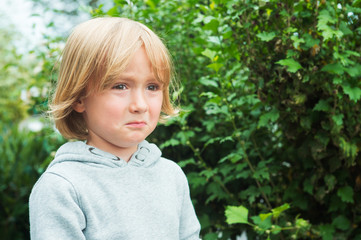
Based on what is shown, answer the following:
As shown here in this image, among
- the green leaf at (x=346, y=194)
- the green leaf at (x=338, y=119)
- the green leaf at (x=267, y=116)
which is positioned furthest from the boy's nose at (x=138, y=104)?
the green leaf at (x=346, y=194)

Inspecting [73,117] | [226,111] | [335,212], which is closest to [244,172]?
[226,111]

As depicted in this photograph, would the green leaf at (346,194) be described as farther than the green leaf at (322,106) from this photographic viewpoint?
Yes

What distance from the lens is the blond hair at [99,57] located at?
135 centimetres

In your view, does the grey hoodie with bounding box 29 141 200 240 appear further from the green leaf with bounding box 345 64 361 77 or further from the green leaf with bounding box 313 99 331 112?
the green leaf with bounding box 345 64 361 77

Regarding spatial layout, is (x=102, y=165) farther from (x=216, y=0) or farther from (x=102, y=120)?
(x=216, y=0)

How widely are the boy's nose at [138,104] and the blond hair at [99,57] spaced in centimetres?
9

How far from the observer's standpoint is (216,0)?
2184mm

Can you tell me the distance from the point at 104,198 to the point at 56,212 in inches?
6.4

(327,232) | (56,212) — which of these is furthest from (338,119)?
(56,212)

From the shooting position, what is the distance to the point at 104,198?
1.32 m

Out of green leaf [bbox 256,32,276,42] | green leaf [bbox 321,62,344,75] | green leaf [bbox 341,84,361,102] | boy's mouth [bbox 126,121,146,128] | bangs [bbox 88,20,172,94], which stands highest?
bangs [bbox 88,20,172,94]

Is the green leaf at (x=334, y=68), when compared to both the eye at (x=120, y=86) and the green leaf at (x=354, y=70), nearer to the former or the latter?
the green leaf at (x=354, y=70)

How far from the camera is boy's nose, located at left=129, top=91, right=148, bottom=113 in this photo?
135cm

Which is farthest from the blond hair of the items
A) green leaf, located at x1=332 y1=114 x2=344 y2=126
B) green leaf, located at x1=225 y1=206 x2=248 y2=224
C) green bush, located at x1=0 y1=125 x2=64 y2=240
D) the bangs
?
green bush, located at x1=0 y1=125 x2=64 y2=240
